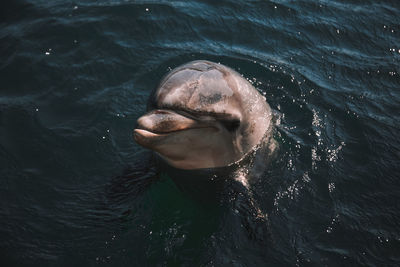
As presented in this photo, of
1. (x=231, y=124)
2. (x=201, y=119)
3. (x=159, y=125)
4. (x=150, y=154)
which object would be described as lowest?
(x=150, y=154)

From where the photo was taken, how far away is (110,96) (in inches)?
328

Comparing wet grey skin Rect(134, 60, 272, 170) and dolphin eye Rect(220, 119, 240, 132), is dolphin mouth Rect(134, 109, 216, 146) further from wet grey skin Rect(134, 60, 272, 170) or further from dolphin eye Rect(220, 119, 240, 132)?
dolphin eye Rect(220, 119, 240, 132)

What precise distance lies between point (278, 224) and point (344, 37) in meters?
6.79

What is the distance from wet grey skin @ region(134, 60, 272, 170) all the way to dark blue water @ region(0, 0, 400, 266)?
865 millimetres

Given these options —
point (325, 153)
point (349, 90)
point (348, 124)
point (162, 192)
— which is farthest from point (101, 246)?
point (349, 90)

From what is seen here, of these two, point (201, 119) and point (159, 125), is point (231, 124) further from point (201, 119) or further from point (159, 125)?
point (159, 125)

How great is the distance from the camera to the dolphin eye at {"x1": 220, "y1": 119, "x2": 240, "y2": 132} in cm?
565

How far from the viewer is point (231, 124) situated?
5.75m

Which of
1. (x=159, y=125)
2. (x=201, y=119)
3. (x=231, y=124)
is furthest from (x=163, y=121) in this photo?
(x=231, y=124)

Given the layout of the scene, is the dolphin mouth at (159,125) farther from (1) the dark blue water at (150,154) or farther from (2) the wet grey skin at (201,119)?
(1) the dark blue water at (150,154)

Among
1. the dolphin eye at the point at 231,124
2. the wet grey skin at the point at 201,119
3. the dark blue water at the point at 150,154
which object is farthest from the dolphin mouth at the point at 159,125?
the dark blue water at the point at 150,154

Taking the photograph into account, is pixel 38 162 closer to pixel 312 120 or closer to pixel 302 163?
pixel 302 163

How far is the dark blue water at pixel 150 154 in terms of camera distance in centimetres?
565

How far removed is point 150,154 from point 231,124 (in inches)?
70.0
